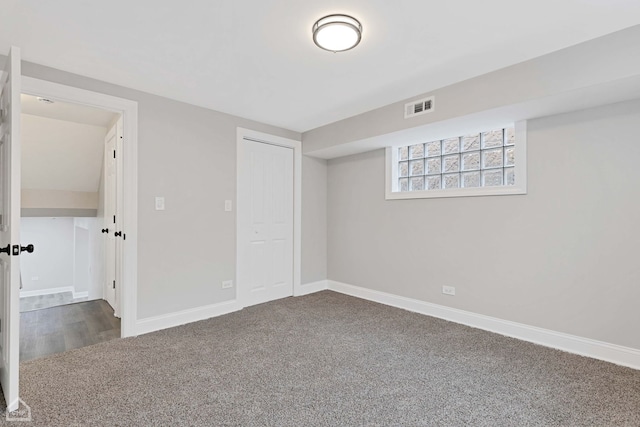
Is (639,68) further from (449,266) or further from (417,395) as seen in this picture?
(417,395)

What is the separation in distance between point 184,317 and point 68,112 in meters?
2.56

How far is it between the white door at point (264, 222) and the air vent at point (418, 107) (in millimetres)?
1783

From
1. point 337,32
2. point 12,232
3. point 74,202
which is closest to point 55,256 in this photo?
point 74,202

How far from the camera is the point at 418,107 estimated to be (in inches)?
119

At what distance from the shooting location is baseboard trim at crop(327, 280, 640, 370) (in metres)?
2.35

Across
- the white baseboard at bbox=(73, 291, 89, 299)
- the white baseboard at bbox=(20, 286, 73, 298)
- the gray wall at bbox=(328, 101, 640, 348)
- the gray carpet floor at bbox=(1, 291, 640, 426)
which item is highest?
the gray wall at bbox=(328, 101, 640, 348)

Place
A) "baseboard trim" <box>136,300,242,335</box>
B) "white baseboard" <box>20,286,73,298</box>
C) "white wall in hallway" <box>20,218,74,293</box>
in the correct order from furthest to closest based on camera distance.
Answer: "white wall in hallway" <box>20,218,74,293</box>
"white baseboard" <box>20,286,73,298</box>
"baseboard trim" <box>136,300,242,335</box>

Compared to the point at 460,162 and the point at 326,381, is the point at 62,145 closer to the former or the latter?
the point at 326,381

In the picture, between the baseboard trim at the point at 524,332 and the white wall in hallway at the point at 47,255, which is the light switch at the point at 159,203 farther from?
the white wall in hallway at the point at 47,255

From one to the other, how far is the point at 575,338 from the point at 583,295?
36cm

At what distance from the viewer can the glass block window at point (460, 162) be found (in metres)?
3.07

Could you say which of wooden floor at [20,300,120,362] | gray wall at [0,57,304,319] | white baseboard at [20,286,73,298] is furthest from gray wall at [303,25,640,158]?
white baseboard at [20,286,73,298]

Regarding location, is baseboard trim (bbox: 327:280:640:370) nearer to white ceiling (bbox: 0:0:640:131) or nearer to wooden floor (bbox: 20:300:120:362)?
white ceiling (bbox: 0:0:640:131)

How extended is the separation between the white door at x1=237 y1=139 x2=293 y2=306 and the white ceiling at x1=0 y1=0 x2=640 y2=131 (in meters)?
1.11
